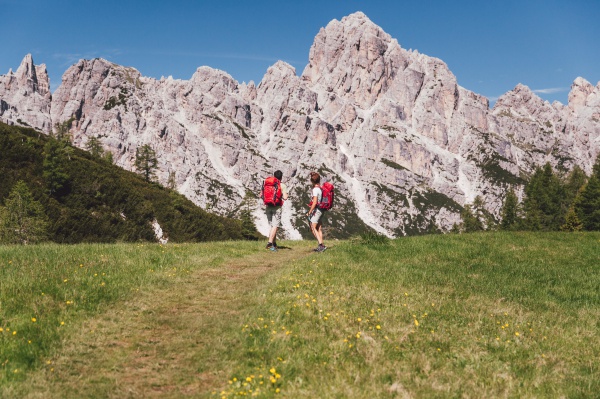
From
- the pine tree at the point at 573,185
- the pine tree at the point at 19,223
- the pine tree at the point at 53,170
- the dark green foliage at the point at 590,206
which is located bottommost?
the pine tree at the point at 19,223

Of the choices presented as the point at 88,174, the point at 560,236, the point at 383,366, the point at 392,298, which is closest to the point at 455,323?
the point at 392,298

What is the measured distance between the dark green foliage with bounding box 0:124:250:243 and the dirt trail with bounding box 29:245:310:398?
3717 centimetres

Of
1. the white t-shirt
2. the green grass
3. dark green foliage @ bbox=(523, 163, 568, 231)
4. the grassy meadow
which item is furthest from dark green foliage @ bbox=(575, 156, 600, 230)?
the green grass

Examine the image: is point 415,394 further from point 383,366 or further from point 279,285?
point 279,285

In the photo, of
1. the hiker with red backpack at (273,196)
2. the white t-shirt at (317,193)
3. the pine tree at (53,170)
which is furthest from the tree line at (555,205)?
the pine tree at (53,170)

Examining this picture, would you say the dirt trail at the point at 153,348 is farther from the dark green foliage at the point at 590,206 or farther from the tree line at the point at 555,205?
the dark green foliage at the point at 590,206

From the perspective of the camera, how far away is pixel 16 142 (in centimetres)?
5509

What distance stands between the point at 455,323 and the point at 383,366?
3.19 m

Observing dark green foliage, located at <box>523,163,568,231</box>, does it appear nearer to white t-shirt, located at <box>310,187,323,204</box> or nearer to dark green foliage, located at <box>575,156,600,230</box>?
dark green foliage, located at <box>575,156,600,230</box>

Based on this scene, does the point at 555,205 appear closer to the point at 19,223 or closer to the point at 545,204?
the point at 545,204

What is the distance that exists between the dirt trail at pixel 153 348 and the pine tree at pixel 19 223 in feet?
117

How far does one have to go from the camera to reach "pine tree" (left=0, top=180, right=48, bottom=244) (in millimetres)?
38750

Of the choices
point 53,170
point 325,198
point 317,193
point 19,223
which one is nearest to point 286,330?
point 317,193

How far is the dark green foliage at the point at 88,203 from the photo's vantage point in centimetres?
4659
